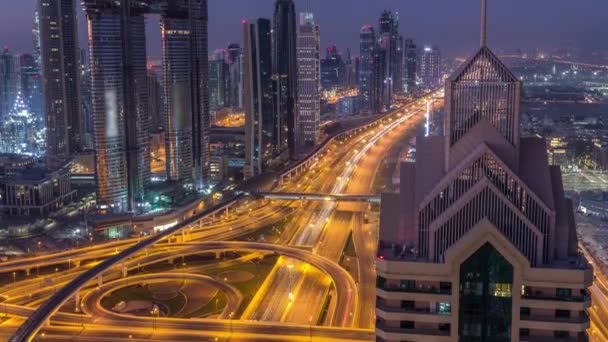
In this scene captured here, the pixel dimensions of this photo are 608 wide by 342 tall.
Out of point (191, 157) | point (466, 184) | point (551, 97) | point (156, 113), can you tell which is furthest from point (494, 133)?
point (551, 97)

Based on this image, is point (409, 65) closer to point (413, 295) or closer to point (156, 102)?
point (156, 102)

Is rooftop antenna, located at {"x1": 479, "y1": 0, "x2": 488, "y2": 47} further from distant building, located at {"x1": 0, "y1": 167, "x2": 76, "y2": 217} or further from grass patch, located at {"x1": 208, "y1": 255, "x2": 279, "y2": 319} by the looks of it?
distant building, located at {"x1": 0, "y1": 167, "x2": 76, "y2": 217}

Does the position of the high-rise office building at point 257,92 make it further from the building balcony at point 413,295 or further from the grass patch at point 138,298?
the building balcony at point 413,295

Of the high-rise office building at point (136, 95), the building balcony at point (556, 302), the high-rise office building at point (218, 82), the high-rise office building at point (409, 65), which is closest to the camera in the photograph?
the building balcony at point (556, 302)

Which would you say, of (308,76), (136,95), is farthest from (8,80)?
(136,95)

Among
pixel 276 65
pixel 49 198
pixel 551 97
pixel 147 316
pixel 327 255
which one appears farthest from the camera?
pixel 551 97

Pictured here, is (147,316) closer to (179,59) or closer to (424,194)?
(424,194)

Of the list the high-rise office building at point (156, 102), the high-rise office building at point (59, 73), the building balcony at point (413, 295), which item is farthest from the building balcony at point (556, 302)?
the high-rise office building at point (156, 102)

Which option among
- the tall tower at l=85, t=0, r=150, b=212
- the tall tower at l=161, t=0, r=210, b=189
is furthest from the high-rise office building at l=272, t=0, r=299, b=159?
the tall tower at l=85, t=0, r=150, b=212
